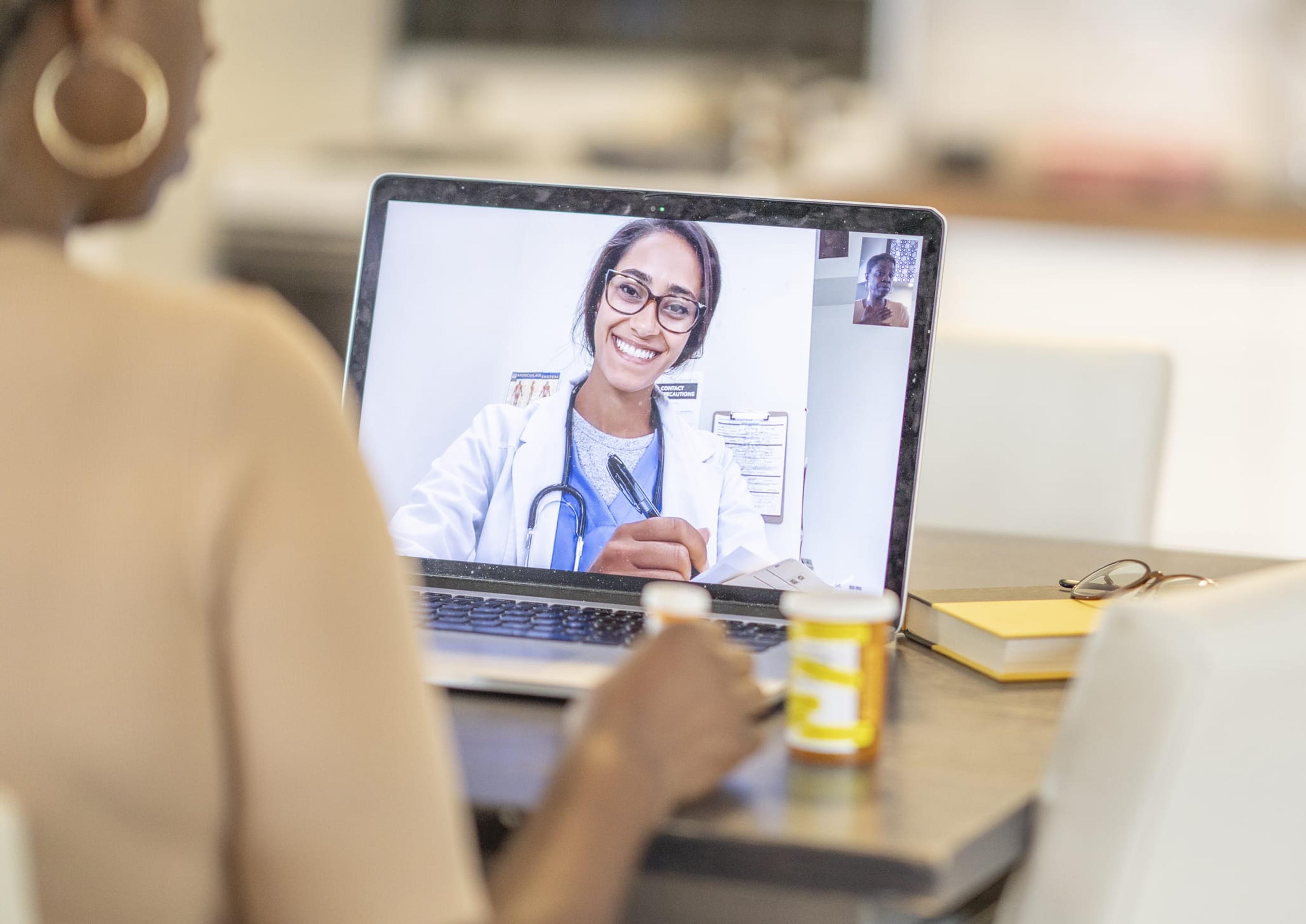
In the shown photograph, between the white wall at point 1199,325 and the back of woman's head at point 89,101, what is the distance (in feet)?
10.9

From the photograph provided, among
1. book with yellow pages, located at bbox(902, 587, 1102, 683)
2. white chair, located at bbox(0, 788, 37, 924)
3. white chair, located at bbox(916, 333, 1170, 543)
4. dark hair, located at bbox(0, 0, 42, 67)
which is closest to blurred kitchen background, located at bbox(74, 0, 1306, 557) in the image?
white chair, located at bbox(916, 333, 1170, 543)

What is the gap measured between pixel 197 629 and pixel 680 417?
550 mm

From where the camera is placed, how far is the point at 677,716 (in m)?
0.72

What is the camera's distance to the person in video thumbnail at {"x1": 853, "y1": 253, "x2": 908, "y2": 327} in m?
1.08

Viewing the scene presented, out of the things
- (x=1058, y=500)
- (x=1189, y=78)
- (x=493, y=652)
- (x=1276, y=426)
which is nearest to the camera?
(x=493, y=652)

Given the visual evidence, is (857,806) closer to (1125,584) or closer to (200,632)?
(200,632)

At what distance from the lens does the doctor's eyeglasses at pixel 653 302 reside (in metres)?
1.09

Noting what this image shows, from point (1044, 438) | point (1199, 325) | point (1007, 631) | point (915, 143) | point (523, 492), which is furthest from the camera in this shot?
point (915, 143)

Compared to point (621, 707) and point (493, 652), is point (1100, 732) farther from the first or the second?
point (493, 652)

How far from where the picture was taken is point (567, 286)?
1.12 meters

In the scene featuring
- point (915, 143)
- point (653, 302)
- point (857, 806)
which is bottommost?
point (857, 806)

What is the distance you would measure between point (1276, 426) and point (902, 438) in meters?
3.14

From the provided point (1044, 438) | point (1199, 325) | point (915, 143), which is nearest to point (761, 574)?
point (1044, 438)

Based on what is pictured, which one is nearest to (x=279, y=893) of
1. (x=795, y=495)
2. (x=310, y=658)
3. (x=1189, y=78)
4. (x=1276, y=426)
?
(x=310, y=658)
